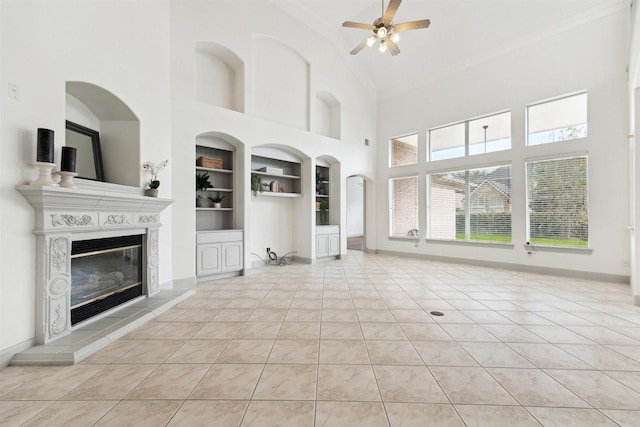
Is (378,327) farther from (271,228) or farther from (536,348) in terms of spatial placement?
(271,228)

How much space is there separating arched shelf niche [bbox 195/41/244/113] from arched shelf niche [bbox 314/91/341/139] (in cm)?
235

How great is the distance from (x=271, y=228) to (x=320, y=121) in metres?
3.24

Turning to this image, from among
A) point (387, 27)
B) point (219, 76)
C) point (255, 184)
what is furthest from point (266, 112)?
point (387, 27)

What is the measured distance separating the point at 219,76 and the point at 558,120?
22.5 ft

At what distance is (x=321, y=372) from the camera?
6.82 ft

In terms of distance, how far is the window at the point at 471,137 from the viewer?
6.12m

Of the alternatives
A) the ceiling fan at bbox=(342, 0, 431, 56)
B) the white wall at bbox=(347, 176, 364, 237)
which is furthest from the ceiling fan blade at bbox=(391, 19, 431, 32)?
the white wall at bbox=(347, 176, 364, 237)

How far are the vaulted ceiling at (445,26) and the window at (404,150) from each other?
1.41 metres

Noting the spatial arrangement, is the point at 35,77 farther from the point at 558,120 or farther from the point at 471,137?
the point at 558,120

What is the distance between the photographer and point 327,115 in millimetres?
7699

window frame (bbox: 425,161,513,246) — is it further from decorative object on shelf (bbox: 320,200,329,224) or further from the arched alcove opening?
the arched alcove opening

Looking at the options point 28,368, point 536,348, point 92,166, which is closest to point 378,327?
point 536,348

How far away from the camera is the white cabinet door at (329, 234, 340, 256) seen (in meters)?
7.18

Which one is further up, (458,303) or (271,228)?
(271,228)
